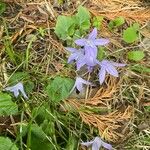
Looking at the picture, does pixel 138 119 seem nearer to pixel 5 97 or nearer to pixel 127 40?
pixel 127 40

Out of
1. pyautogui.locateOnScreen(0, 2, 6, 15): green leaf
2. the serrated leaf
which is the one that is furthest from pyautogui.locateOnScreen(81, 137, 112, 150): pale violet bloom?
pyautogui.locateOnScreen(0, 2, 6, 15): green leaf

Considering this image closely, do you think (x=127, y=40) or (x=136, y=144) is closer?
(x=136, y=144)

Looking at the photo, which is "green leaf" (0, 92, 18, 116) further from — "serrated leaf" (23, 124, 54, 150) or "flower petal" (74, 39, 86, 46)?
"flower petal" (74, 39, 86, 46)

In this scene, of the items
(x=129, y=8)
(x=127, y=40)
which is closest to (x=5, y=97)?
(x=127, y=40)

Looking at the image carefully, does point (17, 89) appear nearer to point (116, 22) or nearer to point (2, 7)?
point (2, 7)

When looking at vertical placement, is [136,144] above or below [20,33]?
below
